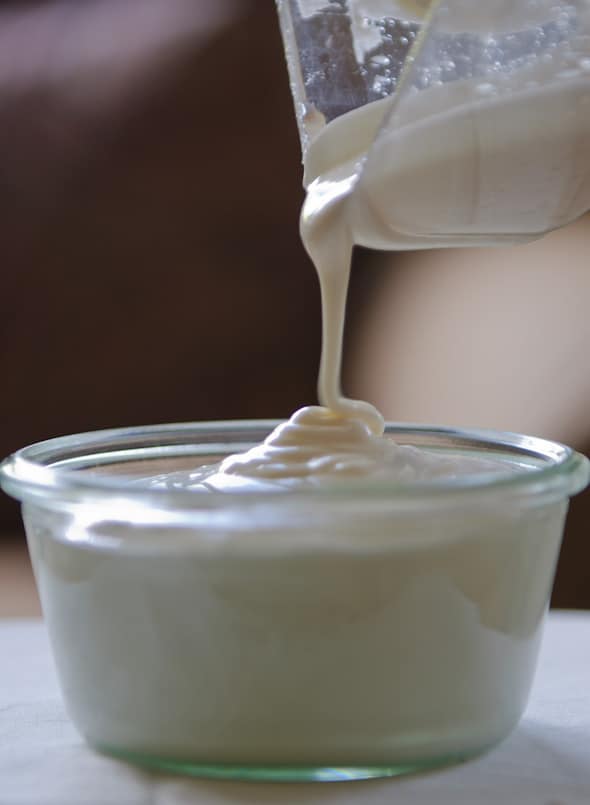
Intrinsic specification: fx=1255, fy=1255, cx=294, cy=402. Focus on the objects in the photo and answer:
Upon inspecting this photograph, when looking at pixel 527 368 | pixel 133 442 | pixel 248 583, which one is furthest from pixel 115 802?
pixel 527 368

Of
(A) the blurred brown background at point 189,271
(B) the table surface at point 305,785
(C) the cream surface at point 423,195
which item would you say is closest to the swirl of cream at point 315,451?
(C) the cream surface at point 423,195

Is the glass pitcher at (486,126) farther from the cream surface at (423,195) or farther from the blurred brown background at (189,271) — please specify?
the blurred brown background at (189,271)

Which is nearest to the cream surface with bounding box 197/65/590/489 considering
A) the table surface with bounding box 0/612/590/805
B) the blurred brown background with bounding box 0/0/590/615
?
the table surface with bounding box 0/612/590/805

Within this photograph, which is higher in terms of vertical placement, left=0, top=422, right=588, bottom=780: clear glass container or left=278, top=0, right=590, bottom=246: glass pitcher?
left=278, top=0, right=590, bottom=246: glass pitcher

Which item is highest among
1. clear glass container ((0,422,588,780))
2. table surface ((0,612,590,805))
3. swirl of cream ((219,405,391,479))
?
swirl of cream ((219,405,391,479))

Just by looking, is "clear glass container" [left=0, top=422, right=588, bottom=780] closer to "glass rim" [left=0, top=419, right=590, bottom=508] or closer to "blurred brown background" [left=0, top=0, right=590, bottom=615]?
"glass rim" [left=0, top=419, right=590, bottom=508]

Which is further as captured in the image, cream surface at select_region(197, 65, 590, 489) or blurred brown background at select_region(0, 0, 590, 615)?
blurred brown background at select_region(0, 0, 590, 615)

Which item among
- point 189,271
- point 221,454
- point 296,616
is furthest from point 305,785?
point 189,271

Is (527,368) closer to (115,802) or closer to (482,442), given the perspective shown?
(482,442)
